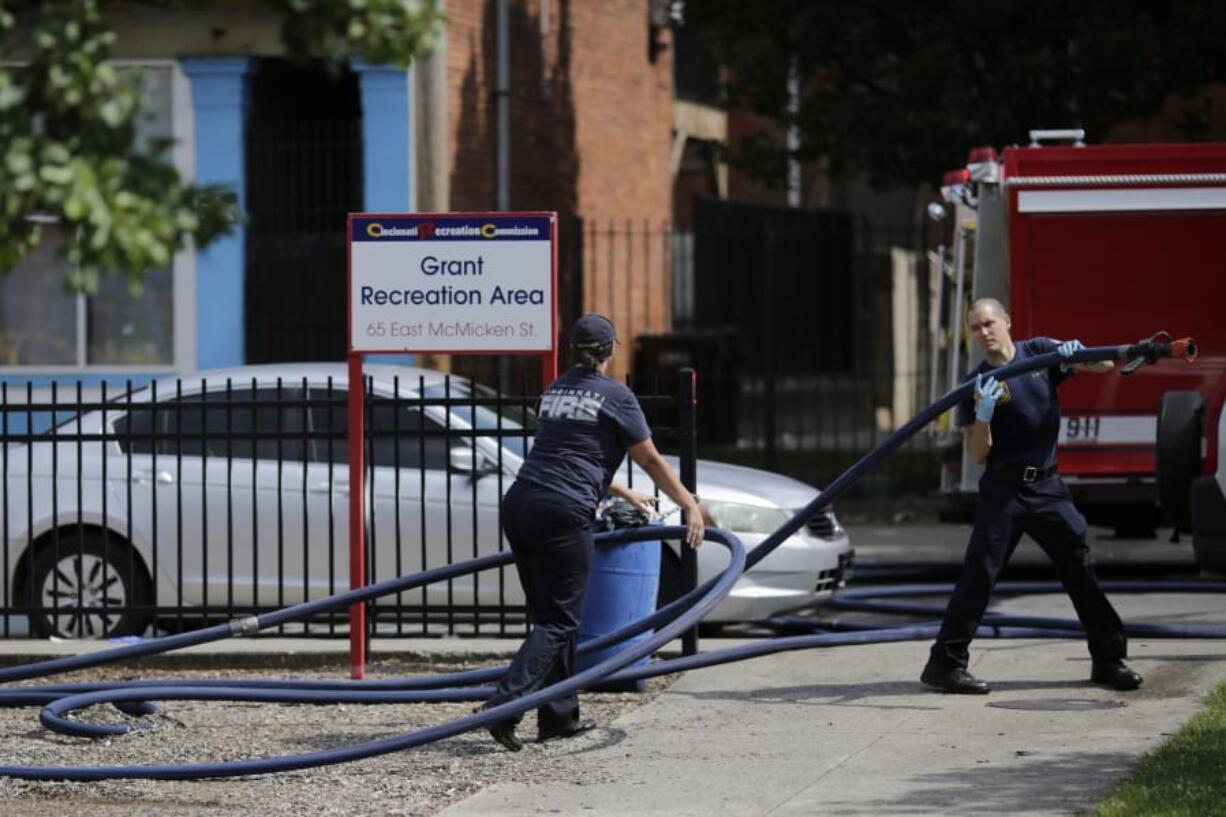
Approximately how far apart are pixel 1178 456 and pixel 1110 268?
3.58m

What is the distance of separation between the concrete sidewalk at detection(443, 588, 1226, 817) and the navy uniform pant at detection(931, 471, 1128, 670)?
0.26 meters

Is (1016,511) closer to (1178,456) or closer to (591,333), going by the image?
(1178,456)

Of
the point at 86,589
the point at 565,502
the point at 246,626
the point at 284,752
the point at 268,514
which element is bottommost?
the point at 284,752

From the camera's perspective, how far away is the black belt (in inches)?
411

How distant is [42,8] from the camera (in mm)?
4152

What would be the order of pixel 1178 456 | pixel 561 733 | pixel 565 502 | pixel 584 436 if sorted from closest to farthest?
pixel 565 502
pixel 584 436
pixel 561 733
pixel 1178 456

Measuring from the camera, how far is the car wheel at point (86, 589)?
506 inches

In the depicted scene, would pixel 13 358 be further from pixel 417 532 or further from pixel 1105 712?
pixel 1105 712

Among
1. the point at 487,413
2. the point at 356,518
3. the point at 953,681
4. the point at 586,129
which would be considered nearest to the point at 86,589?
the point at 356,518

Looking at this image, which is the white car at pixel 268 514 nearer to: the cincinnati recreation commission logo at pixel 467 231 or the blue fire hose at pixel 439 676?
the cincinnati recreation commission logo at pixel 467 231

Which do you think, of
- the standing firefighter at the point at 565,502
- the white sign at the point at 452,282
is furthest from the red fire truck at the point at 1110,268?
the standing firefighter at the point at 565,502

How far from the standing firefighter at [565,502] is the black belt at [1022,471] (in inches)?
62.6

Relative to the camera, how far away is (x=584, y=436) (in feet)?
31.5

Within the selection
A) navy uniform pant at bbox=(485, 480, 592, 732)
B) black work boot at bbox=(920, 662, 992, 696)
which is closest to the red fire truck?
black work boot at bbox=(920, 662, 992, 696)
